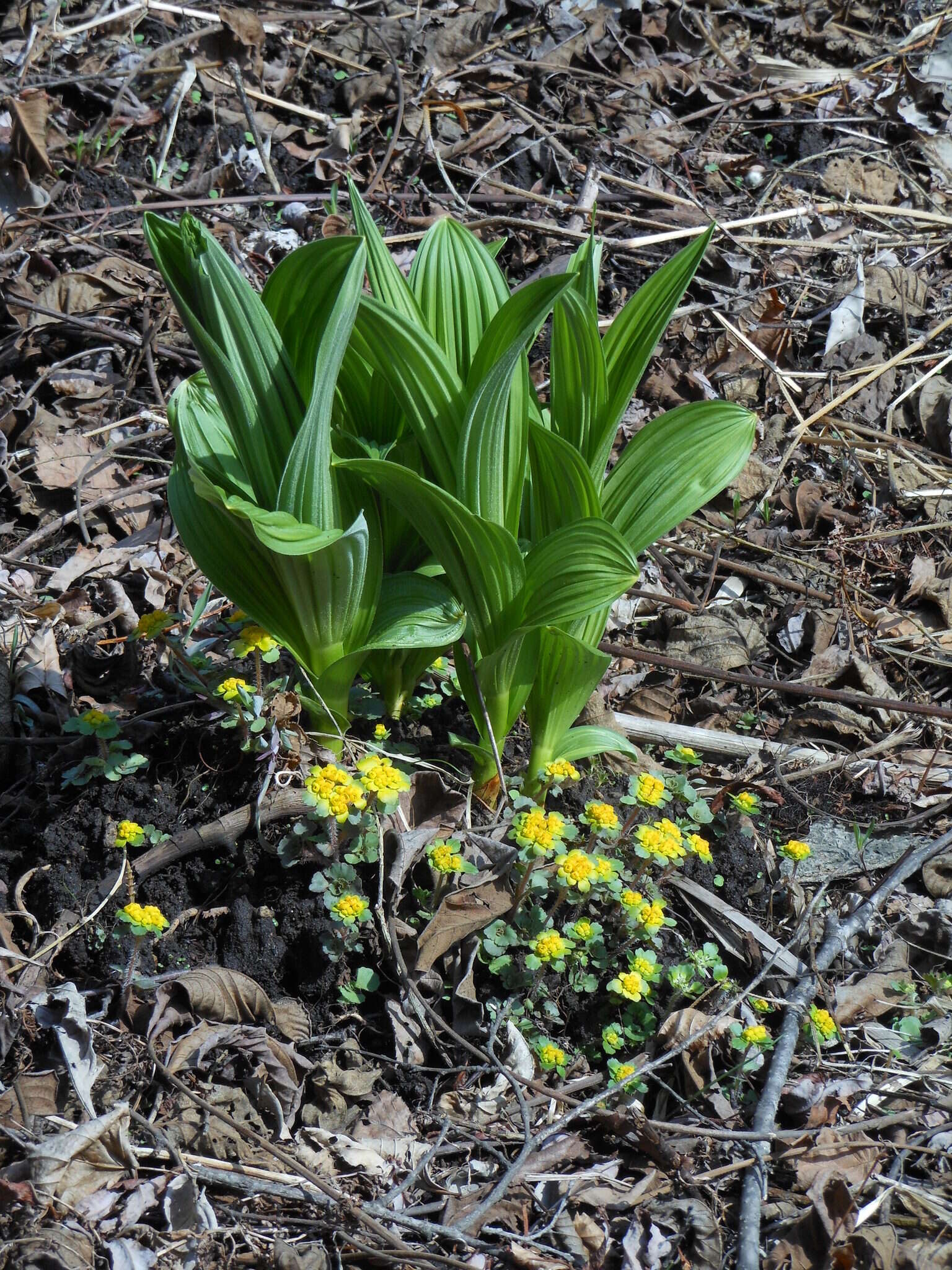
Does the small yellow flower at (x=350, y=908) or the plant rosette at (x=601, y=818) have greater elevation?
the plant rosette at (x=601, y=818)

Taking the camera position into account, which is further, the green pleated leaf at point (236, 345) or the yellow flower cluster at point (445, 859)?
the yellow flower cluster at point (445, 859)

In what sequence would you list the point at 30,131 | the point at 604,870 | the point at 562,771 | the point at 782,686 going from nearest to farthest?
1. the point at 604,870
2. the point at 562,771
3. the point at 782,686
4. the point at 30,131

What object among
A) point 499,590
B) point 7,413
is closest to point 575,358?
point 499,590

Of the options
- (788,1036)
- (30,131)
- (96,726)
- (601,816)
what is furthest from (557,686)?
(30,131)

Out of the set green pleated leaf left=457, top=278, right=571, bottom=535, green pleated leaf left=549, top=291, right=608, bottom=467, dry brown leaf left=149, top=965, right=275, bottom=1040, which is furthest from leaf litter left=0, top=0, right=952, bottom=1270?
green pleated leaf left=549, top=291, right=608, bottom=467

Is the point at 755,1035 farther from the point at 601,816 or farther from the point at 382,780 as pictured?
the point at 382,780

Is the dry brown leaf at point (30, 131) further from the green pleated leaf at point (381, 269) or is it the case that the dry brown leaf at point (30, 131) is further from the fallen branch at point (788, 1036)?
the fallen branch at point (788, 1036)

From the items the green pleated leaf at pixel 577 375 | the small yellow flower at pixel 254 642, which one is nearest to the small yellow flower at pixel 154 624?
the small yellow flower at pixel 254 642
